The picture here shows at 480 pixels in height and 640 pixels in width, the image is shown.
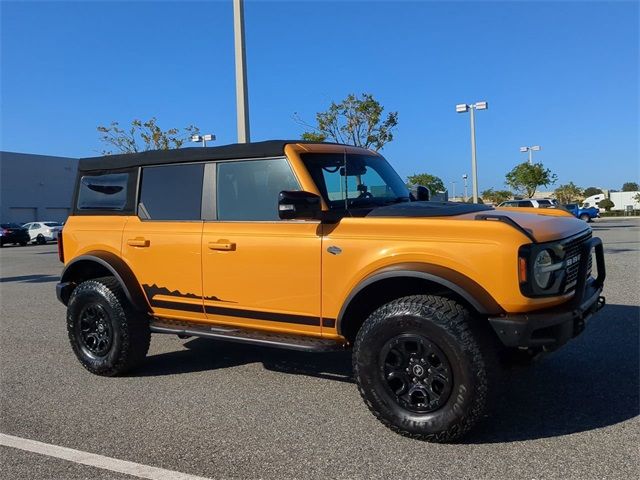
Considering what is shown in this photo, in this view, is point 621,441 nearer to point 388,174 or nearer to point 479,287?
point 479,287

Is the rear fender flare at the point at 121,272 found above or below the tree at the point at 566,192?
below

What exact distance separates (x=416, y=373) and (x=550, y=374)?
183 cm

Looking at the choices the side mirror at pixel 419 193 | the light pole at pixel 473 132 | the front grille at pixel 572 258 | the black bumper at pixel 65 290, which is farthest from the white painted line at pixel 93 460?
the light pole at pixel 473 132

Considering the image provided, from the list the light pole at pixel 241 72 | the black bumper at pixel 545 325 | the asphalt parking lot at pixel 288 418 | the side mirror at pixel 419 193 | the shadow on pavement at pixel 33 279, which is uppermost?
the light pole at pixel 241 72

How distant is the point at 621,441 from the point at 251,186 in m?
3.16

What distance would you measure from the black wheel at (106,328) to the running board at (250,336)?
0.20 metres

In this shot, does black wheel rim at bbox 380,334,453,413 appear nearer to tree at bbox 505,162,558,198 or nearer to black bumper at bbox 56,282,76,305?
A: black bumper at bbox 56,282,76,305

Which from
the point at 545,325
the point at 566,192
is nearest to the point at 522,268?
the point at 545,325

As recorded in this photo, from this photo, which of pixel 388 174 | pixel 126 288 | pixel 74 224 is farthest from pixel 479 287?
pixel 74 224

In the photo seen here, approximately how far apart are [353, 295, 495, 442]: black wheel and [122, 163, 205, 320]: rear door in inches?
66.5

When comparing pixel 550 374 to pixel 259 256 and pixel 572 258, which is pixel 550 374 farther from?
pixel 259 256

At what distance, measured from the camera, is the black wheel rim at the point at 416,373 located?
358cm

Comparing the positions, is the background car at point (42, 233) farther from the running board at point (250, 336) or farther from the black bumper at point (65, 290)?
the running board at point (250, 336)

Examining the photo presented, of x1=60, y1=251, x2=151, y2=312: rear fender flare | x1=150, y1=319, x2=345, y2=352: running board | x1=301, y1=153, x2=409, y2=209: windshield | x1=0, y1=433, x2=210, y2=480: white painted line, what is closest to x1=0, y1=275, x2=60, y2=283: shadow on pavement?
x1=60, y1=251, x2=151, y2=312: rear fender flare
